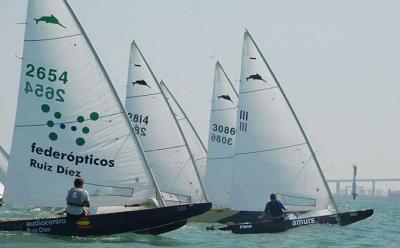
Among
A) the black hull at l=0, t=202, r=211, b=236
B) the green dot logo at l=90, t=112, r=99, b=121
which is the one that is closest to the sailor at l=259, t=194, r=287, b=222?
the black hull at l=0, t=202, r=211, b=236

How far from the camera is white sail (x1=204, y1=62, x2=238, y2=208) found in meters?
44.8

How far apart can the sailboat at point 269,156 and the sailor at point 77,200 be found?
12082 millimetres

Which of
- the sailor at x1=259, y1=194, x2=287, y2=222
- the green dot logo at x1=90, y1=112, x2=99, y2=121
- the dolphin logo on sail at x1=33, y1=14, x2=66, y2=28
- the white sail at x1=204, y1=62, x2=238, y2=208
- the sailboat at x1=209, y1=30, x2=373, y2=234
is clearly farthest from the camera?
the white sail at x1=204, y1=62, x2=238, y2=208

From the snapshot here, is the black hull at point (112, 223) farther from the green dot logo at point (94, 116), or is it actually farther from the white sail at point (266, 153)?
the white sail at point (266, 153)

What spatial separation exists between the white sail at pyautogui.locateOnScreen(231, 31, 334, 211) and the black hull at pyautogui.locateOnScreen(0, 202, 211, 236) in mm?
9234

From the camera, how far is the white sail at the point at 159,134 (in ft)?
128

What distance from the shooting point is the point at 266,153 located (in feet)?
121

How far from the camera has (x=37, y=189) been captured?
27281 mm

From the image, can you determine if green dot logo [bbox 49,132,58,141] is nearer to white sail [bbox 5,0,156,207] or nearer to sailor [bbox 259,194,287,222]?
white sail [bbox 5,0,156,207]

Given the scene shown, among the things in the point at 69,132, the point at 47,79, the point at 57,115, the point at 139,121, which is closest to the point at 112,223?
the point at 69,132

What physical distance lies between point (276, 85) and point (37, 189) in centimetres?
1346

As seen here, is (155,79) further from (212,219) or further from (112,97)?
(112,97)

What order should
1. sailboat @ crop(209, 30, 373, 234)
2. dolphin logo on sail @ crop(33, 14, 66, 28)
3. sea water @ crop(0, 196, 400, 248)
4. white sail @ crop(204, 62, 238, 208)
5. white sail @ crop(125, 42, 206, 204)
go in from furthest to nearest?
white sail @ crop(204, 62, 238, 208), white sail @ crop(125, 42, 206, 204), sailboat @ crop(209, 30, 373, 234), dolphin logo on sail @ crop(33, 14, 66, 28), sea water @ crop(0, 196, 400, 248)

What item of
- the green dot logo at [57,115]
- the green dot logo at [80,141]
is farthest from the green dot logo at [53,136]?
the green dot logo at [80,141]
